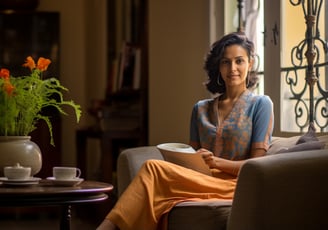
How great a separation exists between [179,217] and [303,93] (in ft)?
3.69

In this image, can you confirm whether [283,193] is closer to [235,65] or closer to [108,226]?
[108,226]

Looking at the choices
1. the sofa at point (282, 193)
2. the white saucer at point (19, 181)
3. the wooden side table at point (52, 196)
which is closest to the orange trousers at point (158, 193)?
the wooden side table at point (52, 196)

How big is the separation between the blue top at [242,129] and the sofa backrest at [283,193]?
75 centimetres

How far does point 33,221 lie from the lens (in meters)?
6.22

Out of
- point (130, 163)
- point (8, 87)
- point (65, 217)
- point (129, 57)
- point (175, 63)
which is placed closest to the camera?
point (65, 217)

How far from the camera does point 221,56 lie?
3.59 metres

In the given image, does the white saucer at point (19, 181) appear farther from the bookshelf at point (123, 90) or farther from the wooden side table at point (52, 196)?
the bookshelf at point (123, 90)

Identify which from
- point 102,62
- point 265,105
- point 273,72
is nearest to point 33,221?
point 102,62

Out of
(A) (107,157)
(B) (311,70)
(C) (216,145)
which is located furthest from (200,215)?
(A) (107,157)

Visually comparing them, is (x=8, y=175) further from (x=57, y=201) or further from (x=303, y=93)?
(x=303, y=93)

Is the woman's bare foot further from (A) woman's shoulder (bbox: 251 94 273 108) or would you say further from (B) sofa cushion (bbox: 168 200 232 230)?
(A) woman's shoulder (bbox: 251 94 273 108)

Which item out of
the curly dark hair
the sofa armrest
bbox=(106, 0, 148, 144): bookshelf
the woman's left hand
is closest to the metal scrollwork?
the curly dark hair

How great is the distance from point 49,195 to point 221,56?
4.20ft

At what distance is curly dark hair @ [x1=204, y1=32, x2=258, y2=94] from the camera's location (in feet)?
11.7
